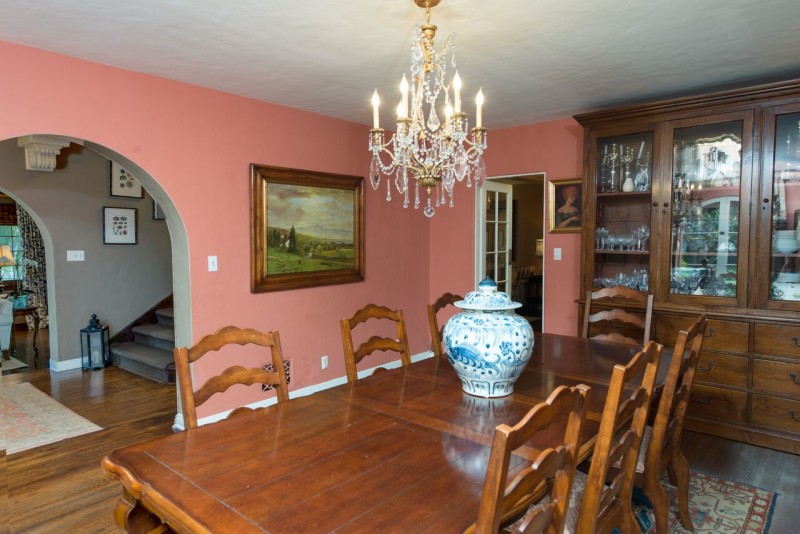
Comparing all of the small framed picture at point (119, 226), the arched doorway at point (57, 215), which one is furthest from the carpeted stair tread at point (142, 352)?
the small framed picture at point (119, 226)

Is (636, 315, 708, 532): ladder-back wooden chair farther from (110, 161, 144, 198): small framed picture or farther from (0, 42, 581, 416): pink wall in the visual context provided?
(110, 161, 144, 198): small framed picture

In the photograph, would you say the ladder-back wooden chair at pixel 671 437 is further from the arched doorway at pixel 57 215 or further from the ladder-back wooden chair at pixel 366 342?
the arched doorway at pixel 57 215

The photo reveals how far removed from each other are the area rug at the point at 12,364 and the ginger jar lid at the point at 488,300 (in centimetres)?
542

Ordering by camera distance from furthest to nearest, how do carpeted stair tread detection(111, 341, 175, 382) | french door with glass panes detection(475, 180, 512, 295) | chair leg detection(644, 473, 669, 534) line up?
french door with glass panes detection(475, 180, 512, 295), carpeted stair tread detection(111, 341, 175, 382), chair leg detection(644, 473, 669, 534)

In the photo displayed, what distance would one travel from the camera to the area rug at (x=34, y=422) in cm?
331

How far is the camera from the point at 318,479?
49.8 inches

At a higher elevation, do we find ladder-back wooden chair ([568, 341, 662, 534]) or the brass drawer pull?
ladder-back wooden chair ([568, 341, 662, 534])

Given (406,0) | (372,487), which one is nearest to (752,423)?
(372,487)

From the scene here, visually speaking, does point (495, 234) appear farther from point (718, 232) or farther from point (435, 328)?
point (435, 328)

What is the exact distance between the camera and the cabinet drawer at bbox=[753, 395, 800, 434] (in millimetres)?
3036

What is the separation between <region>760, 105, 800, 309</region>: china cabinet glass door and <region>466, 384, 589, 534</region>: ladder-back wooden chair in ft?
9.08

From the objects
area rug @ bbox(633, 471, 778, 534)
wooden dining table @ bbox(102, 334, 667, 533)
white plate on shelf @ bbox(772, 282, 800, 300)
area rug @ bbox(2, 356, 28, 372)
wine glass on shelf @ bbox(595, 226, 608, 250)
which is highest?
wine glass on shelf @ bbox(595, 226, 608, 250)

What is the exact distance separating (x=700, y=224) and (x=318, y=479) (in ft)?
10.8

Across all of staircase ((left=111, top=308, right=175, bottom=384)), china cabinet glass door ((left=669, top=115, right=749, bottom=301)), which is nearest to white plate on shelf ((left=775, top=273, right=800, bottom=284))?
china cabinet glass door ((left=669, top=115, right=749, bottom=301))
